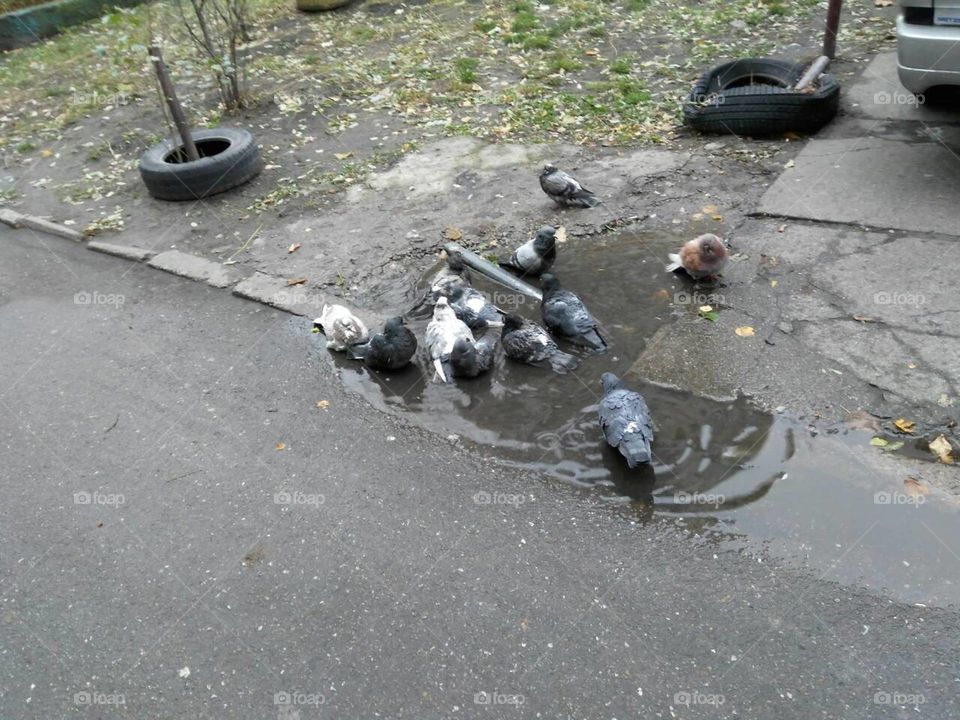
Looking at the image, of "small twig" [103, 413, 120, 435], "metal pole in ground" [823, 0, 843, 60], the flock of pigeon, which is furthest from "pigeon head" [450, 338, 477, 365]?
"metal pole in ground" [823, 0, 843, 60]

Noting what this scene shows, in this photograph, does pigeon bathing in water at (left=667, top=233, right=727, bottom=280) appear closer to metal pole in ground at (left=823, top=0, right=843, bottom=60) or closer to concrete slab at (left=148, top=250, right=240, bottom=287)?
concrete slab at (left=148, top=250, right=240, bottom=287)

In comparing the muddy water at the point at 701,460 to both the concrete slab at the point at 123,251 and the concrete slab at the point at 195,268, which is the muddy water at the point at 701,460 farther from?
the concrete slab at the point at 123,251

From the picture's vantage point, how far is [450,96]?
9203 millimetres

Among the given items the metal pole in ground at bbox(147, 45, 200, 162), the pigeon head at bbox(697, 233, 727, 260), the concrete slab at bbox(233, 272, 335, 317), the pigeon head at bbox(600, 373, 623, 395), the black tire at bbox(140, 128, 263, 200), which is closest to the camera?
the pigeon head at bbox(600, 373, 623, 395)

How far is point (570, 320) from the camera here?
495 centimetres

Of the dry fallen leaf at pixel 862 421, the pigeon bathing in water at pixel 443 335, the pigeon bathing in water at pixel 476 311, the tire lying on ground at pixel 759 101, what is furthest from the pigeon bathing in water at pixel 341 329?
the tire lying on ground at pixel 759 101

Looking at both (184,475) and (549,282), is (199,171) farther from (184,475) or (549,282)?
(549,282)

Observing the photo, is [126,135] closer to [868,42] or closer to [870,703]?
[868,42]

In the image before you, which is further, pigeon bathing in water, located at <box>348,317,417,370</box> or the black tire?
the black tire

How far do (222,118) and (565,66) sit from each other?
441 cm

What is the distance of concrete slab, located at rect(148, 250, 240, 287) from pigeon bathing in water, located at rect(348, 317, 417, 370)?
6.68 ft

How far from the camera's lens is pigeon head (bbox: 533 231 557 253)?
220 inches

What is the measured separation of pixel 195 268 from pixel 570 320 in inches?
141

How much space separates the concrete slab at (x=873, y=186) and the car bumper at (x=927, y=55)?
76 centimetres
